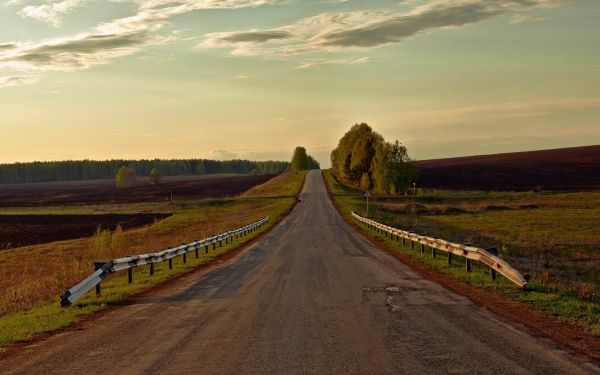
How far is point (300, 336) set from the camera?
387 inches

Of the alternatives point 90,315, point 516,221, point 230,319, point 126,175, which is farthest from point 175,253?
point 126,175

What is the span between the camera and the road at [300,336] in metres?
8.10

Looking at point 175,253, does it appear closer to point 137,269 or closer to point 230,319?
point 137,269

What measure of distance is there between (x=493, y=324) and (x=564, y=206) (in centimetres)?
5944

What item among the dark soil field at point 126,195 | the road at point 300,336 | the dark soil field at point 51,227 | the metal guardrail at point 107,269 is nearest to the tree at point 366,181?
the dark soil field at point 126,195

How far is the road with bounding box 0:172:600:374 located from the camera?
8.10 metres

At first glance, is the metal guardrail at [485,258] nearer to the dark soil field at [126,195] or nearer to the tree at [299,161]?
the dark soil field at [126,195]

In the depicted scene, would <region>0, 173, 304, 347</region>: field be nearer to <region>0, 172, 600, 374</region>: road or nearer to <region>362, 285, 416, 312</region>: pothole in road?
<region>0, 172, 600, 374</region>: road

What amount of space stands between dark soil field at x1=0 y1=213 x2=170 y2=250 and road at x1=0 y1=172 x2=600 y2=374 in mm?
36212

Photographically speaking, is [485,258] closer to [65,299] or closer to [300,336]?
[300,336]

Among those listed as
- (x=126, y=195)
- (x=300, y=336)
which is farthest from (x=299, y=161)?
(x=300, y=336)

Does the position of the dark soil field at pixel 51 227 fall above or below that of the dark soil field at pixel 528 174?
below

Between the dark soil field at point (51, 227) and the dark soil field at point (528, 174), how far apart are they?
5737 centimetres

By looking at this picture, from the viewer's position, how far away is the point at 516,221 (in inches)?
1975
